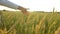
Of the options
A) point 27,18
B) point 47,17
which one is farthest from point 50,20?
point 27,18

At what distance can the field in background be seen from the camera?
89 centimetres

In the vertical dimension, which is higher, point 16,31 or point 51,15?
point 51,15

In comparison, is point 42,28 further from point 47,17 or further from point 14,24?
point 14,24

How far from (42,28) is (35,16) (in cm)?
13

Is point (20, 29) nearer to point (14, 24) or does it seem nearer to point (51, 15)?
point (14, 24)

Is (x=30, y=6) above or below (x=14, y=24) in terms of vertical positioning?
above

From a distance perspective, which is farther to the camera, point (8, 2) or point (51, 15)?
point (8, 2)

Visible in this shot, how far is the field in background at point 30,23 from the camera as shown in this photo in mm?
889

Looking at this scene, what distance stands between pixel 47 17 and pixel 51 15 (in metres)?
0.03

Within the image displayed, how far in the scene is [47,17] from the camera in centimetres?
94

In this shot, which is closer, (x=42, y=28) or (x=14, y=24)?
(x=42, y=28)

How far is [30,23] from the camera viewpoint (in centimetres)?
95

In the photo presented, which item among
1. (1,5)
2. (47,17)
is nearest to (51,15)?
(47,17)

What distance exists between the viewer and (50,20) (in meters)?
0.92
